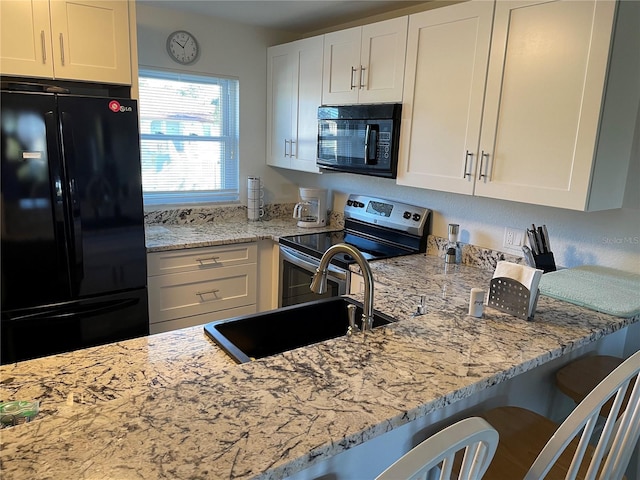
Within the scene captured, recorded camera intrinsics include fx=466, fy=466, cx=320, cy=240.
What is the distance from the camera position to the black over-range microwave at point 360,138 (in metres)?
2.53

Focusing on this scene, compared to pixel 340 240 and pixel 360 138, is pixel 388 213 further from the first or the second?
pixel 360 138

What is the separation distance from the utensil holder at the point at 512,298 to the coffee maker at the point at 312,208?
75.8 inches

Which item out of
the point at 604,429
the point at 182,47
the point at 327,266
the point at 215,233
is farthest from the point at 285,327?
the point at 182,47

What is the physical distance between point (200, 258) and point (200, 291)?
228mm

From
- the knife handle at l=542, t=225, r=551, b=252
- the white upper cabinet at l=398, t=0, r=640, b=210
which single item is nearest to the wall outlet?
the knife handle at l=542, t=225, r=551, b=252

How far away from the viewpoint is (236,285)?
10.3 feet

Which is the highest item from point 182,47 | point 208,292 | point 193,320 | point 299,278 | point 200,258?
point 182,47

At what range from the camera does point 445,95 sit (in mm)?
2244

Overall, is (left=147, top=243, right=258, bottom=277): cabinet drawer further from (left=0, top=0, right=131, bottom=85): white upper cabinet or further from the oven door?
(left=0, top=0, right=131, bottom=85): white upper cabinet

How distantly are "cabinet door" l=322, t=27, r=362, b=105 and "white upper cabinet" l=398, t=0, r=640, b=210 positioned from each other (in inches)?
16.9

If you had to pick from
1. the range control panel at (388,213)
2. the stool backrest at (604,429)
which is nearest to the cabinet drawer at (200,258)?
the range control panel at (388,213)

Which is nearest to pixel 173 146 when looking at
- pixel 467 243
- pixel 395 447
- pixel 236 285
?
pixel 236 285

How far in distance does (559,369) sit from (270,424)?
1393mm

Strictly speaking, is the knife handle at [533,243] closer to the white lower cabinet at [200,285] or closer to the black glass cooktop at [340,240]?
the black glass cooktop at [340,240]
